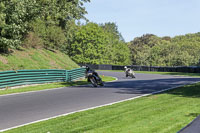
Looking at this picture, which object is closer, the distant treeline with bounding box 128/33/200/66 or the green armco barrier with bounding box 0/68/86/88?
the green armco barrier with bounding box 0/68/86/88

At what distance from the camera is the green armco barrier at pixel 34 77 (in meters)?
19.7

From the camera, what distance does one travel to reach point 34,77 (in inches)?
876

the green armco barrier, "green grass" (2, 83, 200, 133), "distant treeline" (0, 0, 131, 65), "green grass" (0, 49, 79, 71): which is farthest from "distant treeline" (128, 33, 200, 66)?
"green grass" (2, 83, 200, 133)

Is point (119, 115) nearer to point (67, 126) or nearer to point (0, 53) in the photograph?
point (67, 126)

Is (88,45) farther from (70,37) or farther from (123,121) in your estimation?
(123,121)

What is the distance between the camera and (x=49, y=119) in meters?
8.90

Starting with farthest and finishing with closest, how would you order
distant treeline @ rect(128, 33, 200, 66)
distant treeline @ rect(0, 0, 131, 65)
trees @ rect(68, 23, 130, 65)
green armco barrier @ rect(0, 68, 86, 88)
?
distant treeline @ rect(128, 33, 200, 66)
trees @ rect(68, 23, 130, 65)
distant treeline @ rect(0, 0, 131, 65)
green armco barrier @ rect(0, 68, 86, 88)

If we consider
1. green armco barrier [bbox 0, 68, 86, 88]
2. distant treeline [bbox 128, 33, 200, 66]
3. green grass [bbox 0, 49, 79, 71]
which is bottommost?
green armco barrier [bbox 0, 68, 86, 88]

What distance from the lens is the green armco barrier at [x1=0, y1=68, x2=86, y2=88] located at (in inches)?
776

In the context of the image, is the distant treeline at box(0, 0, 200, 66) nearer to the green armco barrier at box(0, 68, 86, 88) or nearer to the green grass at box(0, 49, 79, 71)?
the green grass at box(0, 49, 79, 71)

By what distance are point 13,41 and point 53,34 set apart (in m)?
11.4

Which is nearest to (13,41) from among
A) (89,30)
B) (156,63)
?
(89,30)

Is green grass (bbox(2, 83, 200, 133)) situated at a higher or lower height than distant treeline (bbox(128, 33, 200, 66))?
lower

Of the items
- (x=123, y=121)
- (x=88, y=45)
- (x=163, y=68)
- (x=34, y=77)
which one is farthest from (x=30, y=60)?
(x=88, y=45)
